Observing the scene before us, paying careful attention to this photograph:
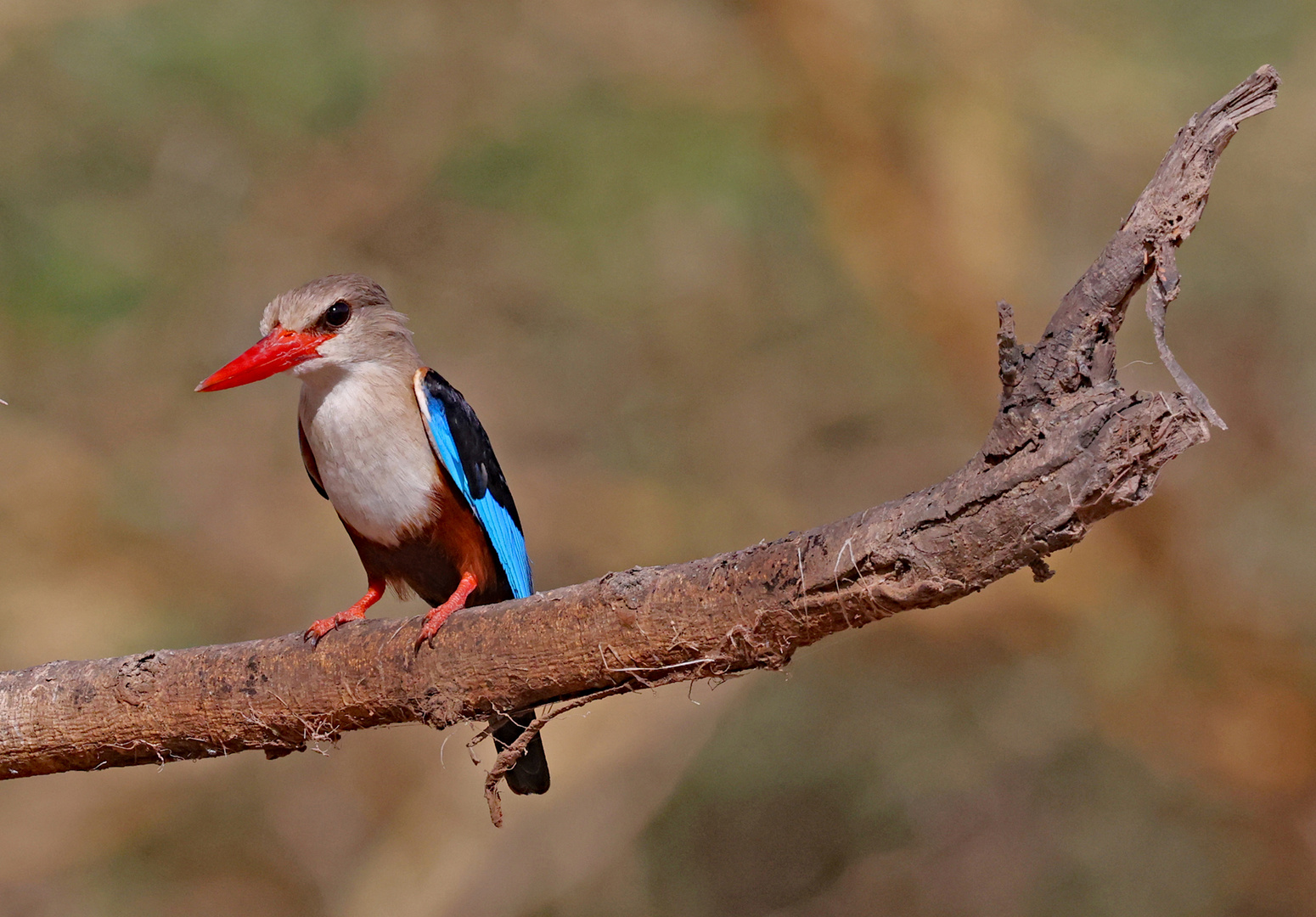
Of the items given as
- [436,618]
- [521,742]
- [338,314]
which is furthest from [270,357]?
[521,742]

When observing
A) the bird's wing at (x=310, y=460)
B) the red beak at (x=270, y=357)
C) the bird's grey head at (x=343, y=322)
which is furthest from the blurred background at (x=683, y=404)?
the red beak at (x=270, y=357)

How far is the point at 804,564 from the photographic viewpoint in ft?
4.46

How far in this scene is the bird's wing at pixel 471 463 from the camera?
2.00 m

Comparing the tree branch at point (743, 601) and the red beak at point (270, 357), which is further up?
the red beak at point (270, 357)

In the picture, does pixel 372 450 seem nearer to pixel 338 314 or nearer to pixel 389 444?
pixel 389 444

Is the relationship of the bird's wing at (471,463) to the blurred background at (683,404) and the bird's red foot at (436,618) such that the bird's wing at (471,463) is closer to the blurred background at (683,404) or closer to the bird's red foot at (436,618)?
the bird's red foot at (436,618)

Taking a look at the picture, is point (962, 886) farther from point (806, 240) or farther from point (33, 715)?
point (33, 715)

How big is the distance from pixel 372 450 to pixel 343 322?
24 cm

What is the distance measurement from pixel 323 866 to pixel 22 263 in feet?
7.93

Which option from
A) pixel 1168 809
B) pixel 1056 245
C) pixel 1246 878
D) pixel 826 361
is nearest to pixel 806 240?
pixel 826 361

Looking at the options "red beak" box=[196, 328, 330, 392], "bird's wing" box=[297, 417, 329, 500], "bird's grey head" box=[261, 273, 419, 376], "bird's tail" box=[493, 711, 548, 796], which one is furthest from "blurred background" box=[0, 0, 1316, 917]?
"red beak" box=[196, 328, 330, 392]

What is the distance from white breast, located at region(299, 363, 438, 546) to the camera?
6.41 feet

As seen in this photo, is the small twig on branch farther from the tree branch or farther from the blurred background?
the blurred background

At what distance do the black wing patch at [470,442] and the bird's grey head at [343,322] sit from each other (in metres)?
0.08
